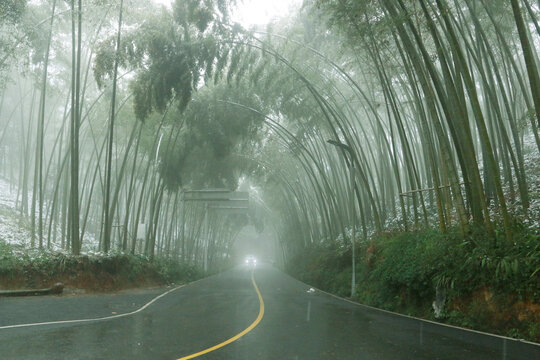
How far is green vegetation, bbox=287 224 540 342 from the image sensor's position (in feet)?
19.1

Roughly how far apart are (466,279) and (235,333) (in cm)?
392

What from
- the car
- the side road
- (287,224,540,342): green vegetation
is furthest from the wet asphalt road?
the car

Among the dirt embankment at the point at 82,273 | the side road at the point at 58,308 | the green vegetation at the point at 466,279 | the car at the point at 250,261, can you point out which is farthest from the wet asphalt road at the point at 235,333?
the car at the point at 250,261

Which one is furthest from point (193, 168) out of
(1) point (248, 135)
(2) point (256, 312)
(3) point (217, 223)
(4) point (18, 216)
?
(3) point (217, 223)

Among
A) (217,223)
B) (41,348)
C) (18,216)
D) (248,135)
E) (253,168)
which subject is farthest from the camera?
(217,223)

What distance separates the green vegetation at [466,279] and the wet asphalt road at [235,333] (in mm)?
498

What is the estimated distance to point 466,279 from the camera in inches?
271

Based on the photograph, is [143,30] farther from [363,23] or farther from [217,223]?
[217,223]

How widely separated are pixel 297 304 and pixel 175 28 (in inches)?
311

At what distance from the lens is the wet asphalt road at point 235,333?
4.54 metres

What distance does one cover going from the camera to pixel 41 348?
14.7ft

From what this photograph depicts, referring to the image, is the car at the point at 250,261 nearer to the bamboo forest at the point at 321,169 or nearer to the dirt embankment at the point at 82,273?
the bamboo forest at the point at 321,169

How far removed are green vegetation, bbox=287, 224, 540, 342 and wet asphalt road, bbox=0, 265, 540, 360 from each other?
0.50 m

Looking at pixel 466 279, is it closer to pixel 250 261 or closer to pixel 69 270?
pixel 69 270
